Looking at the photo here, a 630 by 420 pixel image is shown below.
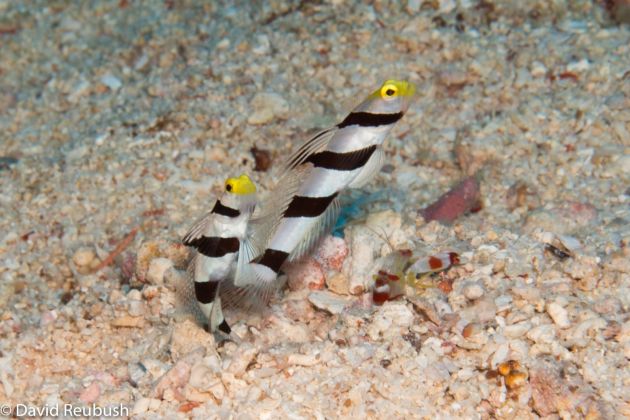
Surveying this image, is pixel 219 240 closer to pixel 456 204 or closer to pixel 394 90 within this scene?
pixel 394 90

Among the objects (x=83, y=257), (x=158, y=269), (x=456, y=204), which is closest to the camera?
(x=158, y=269)

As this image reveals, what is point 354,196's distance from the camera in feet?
12.5

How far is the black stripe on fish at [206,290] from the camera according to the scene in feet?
8.81

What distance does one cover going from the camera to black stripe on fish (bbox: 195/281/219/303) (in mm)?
2686

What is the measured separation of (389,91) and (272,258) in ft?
2.96

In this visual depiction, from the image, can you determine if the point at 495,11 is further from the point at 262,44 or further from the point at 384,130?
the point at 384,130

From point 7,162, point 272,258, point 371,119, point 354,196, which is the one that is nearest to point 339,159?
point 371,119

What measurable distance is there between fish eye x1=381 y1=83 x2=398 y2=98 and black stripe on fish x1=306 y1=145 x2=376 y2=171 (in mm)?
256

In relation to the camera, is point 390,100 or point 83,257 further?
point 83,257

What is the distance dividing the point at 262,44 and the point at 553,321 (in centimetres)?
302

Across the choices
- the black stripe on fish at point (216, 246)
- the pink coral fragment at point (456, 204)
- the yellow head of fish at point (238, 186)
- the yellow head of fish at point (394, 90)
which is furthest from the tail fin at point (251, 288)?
the pink coral fragment at point (456, 204)

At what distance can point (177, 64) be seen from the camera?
476cm

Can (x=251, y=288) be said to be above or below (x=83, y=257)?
above

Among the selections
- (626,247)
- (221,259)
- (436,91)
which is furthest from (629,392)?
(436,91)
